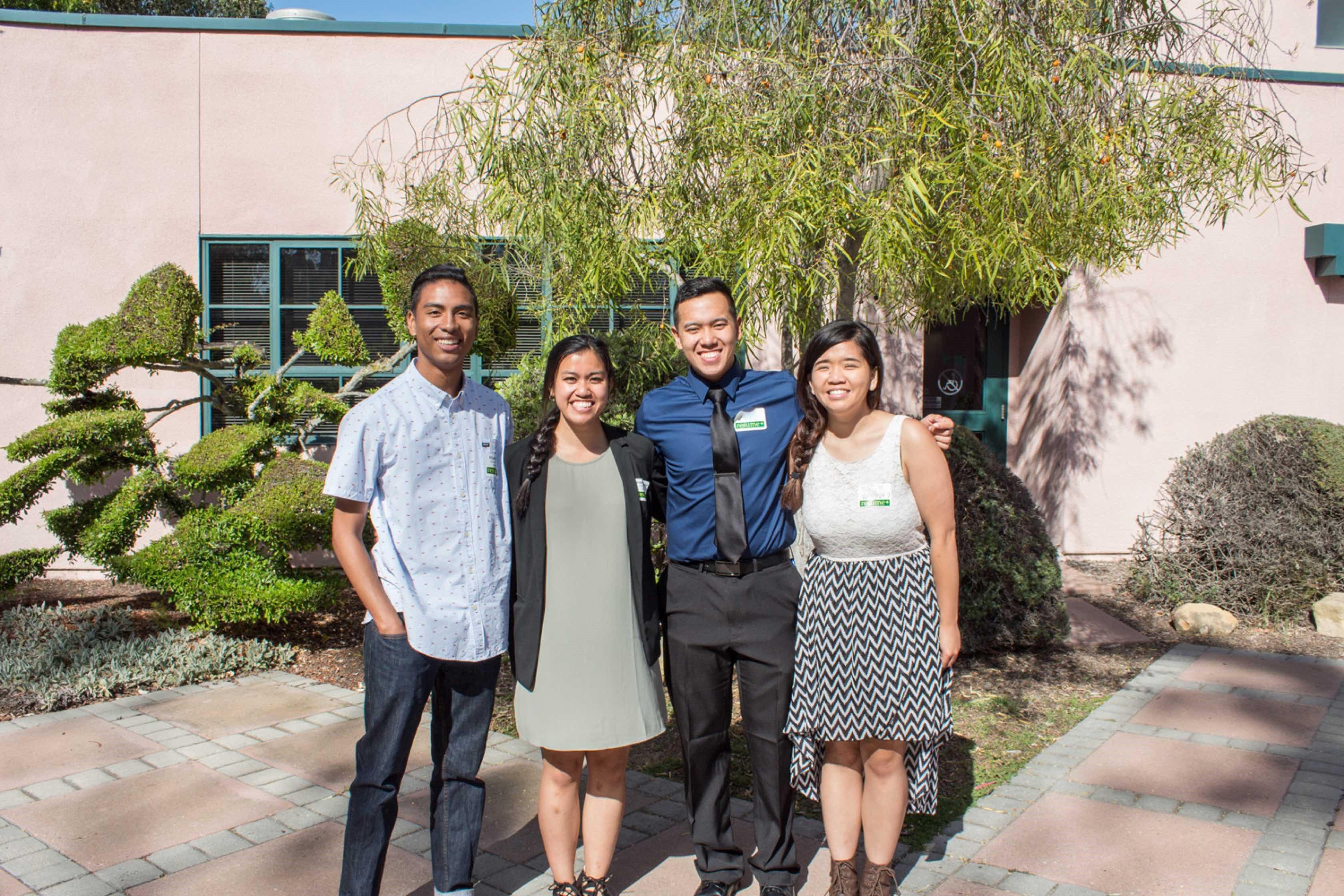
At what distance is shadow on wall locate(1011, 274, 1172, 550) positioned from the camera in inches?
342

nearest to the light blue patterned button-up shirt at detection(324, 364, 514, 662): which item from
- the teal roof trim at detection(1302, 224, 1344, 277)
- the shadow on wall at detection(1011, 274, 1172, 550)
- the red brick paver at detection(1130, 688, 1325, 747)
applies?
the red brick paver at detection(1130, 688, 1325, 747)

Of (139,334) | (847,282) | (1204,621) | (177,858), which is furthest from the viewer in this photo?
(1204,621)

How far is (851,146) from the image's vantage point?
3.87 m

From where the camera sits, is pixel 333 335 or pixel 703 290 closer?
pixel 703 290

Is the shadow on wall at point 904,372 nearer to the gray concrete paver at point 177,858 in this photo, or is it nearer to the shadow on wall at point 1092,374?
the shadow on wall at point 1092,374

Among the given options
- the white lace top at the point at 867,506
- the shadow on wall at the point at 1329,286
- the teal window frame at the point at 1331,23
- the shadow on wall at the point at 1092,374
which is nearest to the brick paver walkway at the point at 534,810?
the white lace top at the point at 867,506

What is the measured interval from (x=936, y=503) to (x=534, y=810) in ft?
6.73

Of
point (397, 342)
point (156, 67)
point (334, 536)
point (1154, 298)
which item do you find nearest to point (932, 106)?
point (334, 536)

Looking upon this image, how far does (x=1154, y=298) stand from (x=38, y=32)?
9099 millimetres

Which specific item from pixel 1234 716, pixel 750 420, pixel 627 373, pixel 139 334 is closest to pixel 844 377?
pixel 750 420

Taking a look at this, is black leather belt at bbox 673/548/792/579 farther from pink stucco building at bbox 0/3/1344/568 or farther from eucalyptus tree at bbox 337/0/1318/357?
pink stucco building at bbox 0/3/1344/568

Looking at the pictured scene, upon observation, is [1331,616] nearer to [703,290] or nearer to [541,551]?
[703,290]

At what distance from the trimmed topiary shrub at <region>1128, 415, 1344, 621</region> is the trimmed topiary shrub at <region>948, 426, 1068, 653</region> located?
5.65 ft

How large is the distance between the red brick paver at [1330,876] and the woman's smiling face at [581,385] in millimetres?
2787
